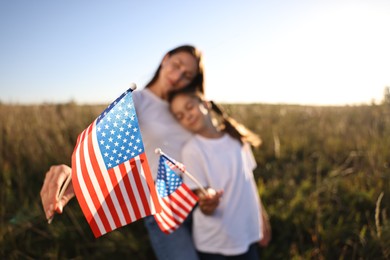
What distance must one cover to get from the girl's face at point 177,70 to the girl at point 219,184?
0.07 meters

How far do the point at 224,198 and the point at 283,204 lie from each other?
4.65 ft

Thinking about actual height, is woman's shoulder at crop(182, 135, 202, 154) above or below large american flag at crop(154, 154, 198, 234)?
above

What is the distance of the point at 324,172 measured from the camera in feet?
14.9

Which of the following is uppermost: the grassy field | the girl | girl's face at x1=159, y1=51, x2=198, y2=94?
girl's face at x1=159, y1=51, x2=198, y2=94

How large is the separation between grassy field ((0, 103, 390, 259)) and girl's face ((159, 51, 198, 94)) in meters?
1.44

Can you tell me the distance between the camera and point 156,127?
95.7 inches

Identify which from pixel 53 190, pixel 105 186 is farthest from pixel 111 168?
pixel 53 190

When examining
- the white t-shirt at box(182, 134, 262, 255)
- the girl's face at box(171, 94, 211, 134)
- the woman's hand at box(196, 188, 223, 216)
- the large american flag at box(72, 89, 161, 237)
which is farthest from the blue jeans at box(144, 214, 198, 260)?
the large american flag at box(72, 89, 161, 237)

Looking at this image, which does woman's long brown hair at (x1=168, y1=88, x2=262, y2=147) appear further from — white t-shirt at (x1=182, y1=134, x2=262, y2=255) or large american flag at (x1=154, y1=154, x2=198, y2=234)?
large american flag at (x1=154, y1=154, x2=198, y2=234)

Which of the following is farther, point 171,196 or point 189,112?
point 189,112

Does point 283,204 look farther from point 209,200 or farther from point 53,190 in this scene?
point 53,190

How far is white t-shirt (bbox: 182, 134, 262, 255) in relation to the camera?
2.29 metres

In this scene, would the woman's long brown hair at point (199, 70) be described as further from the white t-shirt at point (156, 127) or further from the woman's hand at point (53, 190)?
the woman's hand at point (53, 190)

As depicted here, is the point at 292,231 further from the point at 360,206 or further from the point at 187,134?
the point at 187,134
